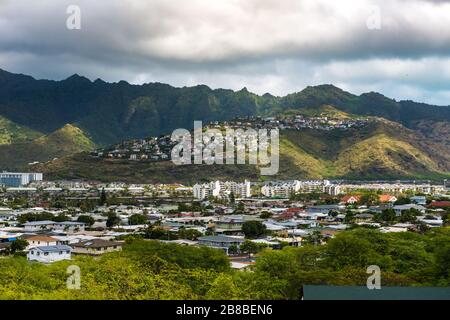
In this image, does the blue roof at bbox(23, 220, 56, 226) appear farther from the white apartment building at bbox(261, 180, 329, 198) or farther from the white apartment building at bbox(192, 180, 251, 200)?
the white apartment building at bbox(261, 180, 329, 198)

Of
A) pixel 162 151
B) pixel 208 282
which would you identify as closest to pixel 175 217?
pixel 208 282

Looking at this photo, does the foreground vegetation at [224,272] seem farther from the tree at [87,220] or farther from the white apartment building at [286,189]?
the white apartment building at [286,189]

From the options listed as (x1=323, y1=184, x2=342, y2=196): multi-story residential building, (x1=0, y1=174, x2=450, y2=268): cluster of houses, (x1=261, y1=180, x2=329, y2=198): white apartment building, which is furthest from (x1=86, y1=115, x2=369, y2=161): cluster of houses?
(x1=323, y1=184, x2=342, y2=196): multi-story residential building

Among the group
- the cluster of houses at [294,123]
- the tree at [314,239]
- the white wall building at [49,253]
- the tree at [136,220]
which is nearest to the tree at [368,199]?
the tree at [136,220]

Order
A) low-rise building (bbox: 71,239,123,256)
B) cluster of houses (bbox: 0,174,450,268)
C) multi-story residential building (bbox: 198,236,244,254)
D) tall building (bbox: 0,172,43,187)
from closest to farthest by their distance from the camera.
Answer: low-rise building (bbox: 71,239,123,256) → multi-story residential building (bbox: 198,236,244,254) → cluster of houses (bbox: 0,174,450,268) → tall building (bbox: 0,172,43,187)

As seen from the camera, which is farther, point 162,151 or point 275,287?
point 162,151

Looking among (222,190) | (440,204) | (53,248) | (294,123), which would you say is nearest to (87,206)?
(222,190)

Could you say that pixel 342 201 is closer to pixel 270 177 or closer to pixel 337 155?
pixel 270 177

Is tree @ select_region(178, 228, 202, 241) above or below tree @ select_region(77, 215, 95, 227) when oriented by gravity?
above
